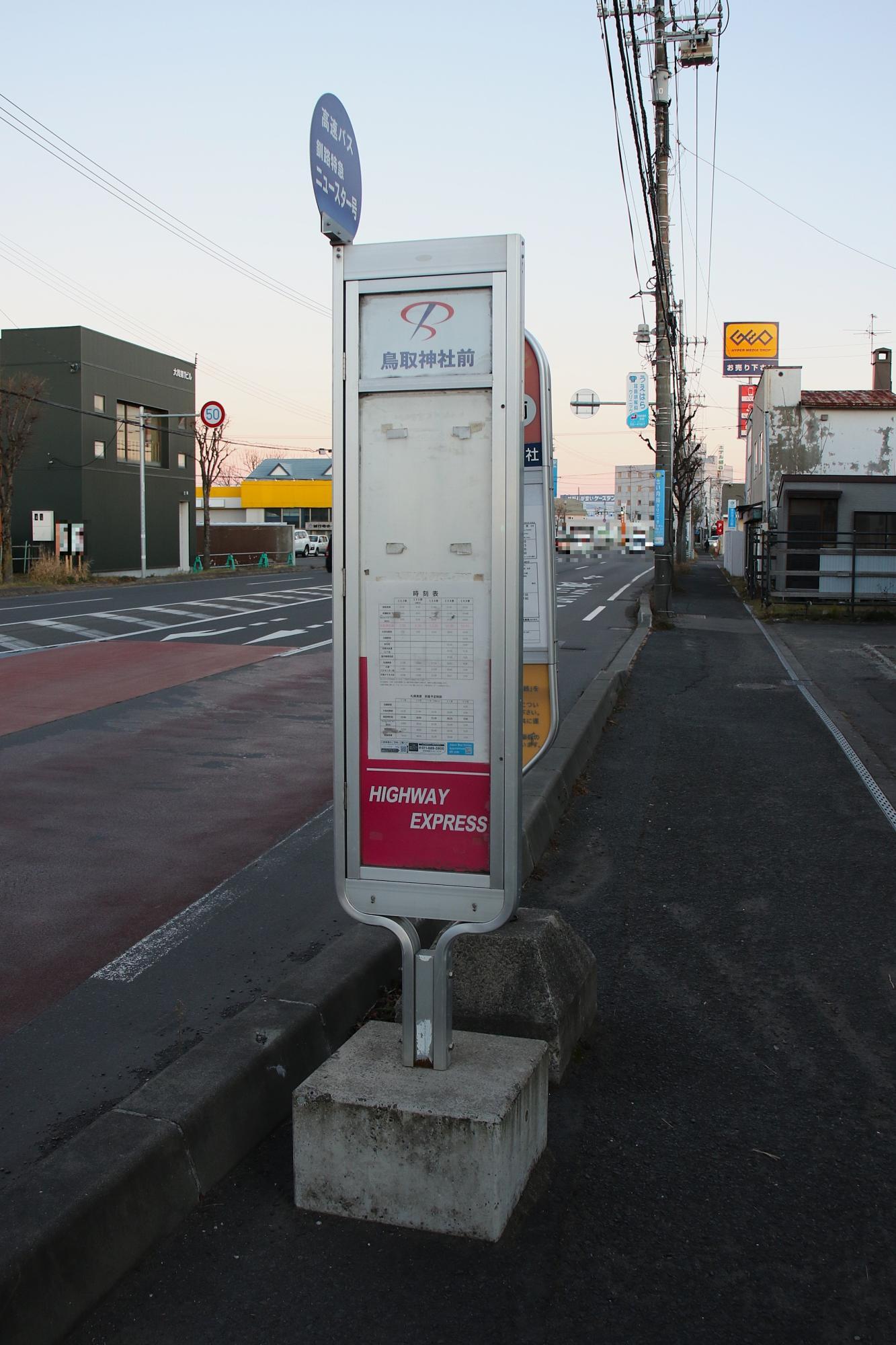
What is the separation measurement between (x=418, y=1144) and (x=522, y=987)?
3.42 ft

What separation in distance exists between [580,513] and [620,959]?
165 m

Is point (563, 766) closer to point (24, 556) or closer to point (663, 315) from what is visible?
point (663, 315)

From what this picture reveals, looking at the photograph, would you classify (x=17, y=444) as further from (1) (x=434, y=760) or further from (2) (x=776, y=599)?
(1) (x=434, y=760)

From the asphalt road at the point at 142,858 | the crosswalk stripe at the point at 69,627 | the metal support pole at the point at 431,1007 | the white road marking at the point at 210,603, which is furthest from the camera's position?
the white road marking at the point at 210,603

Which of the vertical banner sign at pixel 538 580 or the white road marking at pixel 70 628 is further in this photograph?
the white road marking at pixel 70 628

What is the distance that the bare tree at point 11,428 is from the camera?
3484 centimetres

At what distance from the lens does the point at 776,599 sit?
90.7 feet

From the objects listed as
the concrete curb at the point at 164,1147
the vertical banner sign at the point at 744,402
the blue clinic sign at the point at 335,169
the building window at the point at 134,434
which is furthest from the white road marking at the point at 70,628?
the vertical banner sign at the point at 744,402

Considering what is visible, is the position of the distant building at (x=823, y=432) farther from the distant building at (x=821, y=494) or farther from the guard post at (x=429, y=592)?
the guard post at (x=429, y=592)

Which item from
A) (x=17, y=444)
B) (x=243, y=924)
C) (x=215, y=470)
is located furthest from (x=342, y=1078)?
(x=215, y=470)

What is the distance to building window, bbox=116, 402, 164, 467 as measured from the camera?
154 feet

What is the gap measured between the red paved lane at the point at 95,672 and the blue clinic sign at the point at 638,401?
2177 centimetres

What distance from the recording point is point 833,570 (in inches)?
1088

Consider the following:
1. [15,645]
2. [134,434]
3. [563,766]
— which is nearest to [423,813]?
[563,766]
